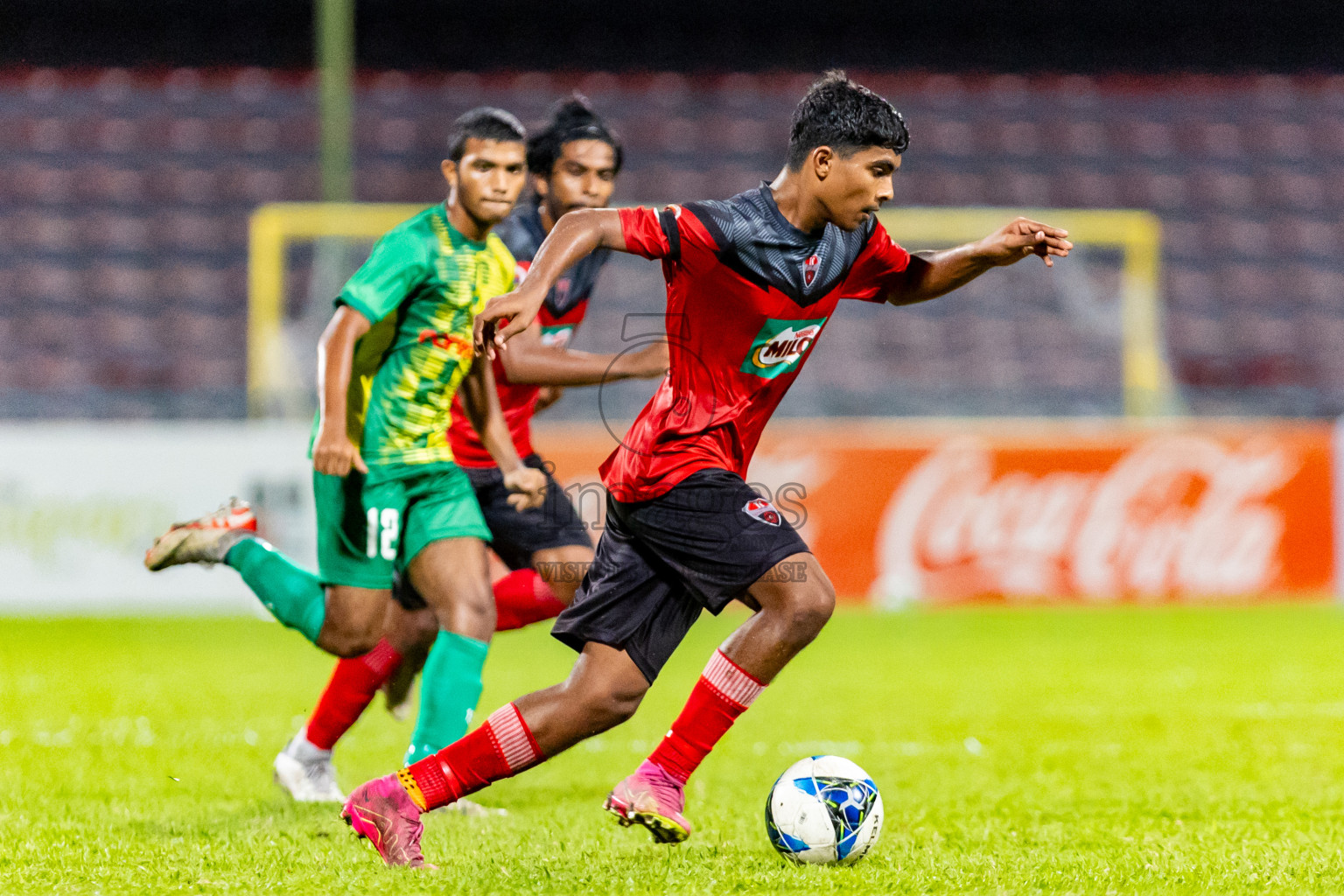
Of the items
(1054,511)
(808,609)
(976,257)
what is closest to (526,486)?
(808,609)

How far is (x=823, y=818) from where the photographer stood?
3.53m

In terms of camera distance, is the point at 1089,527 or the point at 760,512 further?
the point at 1089,527

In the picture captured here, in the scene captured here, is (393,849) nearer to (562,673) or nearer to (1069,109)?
(562,673)

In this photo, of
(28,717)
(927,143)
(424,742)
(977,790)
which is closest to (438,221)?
(424,742)

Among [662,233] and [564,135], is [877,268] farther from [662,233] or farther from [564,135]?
[564,135]

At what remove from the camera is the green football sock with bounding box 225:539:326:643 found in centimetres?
447

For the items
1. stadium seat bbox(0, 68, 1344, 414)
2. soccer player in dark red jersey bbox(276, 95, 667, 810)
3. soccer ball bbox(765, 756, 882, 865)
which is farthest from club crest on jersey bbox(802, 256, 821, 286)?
stadium seat bbox(0, 68, 1344, 414)

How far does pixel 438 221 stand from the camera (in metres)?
4.52

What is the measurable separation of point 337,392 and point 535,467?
1029 millimetres

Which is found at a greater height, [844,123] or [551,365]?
[844,123]

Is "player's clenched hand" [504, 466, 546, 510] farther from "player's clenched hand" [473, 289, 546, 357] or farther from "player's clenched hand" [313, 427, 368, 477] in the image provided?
"player's clenched hand" [473, 289, 546, 357]

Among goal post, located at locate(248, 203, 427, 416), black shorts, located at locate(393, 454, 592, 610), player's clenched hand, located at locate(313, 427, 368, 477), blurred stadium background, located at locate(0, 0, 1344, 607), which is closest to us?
player's clenched hand, located at locate(313, 427, 368, 477)

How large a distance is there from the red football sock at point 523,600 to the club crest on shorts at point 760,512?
1.49 m

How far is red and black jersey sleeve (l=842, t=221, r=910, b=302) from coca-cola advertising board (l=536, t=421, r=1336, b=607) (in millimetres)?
6750
